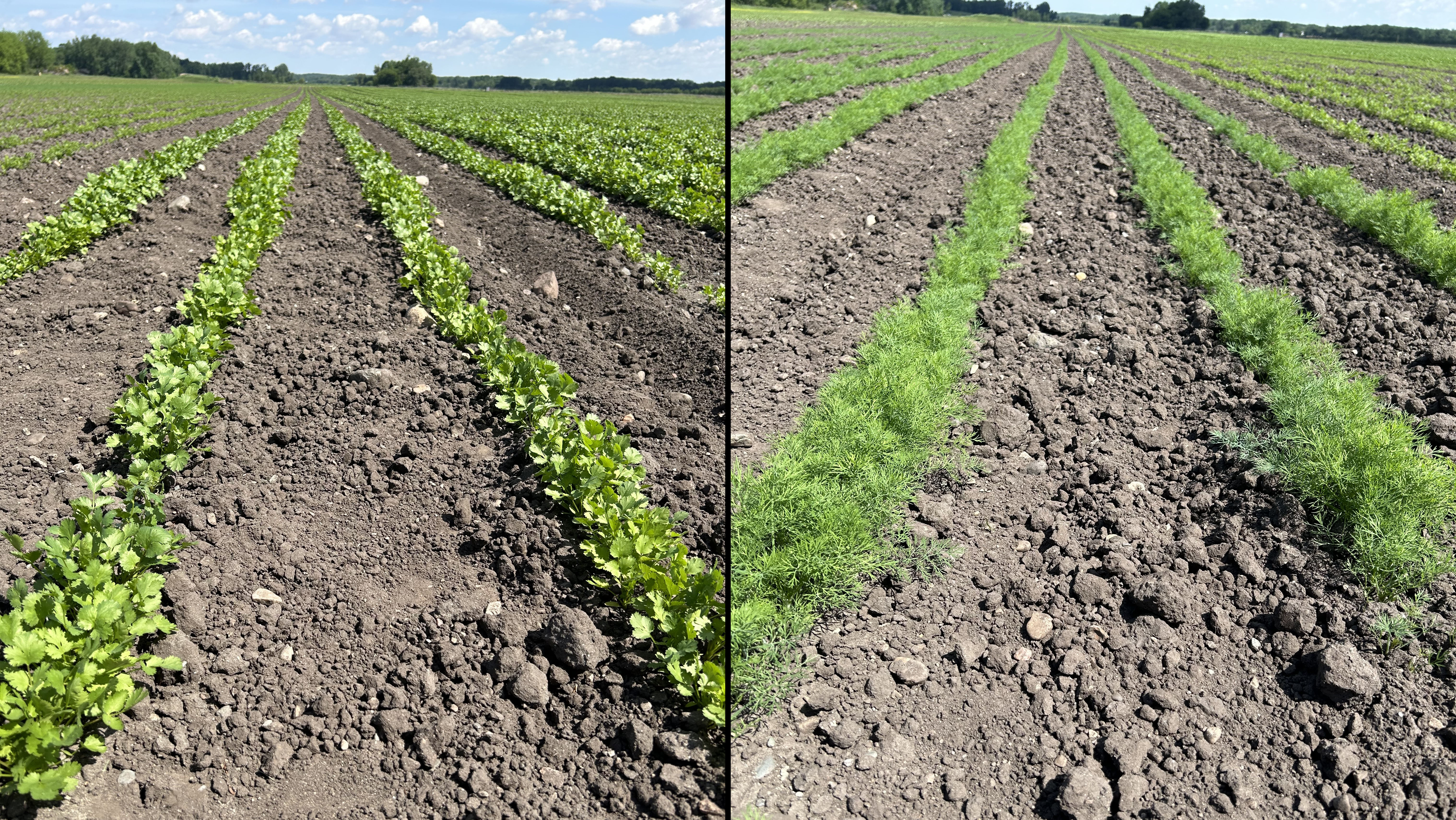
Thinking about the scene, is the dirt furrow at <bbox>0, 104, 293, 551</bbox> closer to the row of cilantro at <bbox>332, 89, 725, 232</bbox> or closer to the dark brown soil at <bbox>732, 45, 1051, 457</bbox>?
the dark brown soil at <bbox>732, 45, 1051, 457</bbox>

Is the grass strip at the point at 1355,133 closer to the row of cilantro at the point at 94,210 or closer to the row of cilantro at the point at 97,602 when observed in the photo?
the row of cilantro at the point at 97,602

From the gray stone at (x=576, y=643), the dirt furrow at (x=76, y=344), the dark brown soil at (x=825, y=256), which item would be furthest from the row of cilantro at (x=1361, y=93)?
the dirt furrow at (x=76, y=344)

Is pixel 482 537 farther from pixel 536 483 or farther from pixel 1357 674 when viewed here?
pixel 1357 674

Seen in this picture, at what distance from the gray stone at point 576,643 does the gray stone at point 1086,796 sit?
1673mm

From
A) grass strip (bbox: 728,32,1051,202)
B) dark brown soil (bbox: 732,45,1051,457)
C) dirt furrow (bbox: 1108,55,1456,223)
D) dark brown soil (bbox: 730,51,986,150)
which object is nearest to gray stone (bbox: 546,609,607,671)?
dark brown soil (bbox: 732,45,1051,457)

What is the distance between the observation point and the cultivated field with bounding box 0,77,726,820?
8.98 feet

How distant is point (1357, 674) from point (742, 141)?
8.79m

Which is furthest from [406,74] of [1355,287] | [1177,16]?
[1355,287]

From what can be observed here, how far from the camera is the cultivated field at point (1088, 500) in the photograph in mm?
2527

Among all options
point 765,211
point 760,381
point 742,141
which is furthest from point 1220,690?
point 742,141

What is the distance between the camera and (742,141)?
1019 centimetres

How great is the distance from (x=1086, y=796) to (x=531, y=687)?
189cm

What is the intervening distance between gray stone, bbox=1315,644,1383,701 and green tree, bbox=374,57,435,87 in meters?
81.9

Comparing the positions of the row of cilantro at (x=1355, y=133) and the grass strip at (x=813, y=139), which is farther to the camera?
the row of cilantro at (x=1355, y=133)
